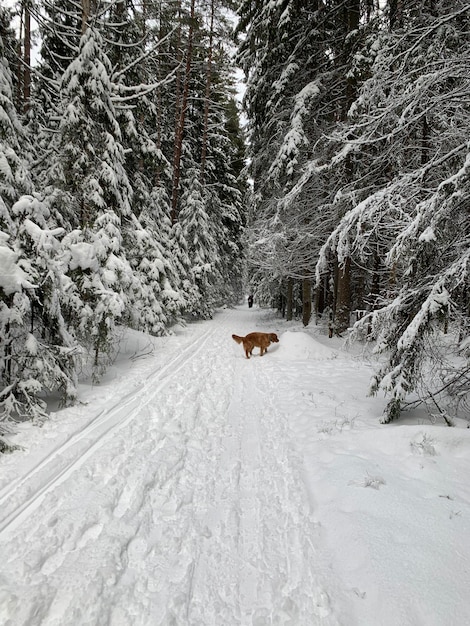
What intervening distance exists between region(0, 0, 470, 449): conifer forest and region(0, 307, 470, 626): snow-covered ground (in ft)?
2.81

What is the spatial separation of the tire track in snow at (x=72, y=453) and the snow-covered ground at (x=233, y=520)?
2cm

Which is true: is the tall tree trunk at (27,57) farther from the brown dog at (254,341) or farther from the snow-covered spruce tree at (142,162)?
the brown dog at (254,341)

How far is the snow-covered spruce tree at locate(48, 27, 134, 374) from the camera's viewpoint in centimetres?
613

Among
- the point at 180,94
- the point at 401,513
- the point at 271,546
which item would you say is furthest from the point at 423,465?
the point at 180,94

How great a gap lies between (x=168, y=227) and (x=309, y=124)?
7.43 meters

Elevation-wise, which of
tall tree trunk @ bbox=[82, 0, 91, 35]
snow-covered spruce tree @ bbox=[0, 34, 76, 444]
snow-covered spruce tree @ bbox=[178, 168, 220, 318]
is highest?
tall tree trunk @ bbox=[82, 0, 91, 35]

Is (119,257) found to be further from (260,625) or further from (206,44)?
(206,44)

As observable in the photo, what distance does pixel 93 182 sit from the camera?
276 inches

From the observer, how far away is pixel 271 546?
7.39 ft

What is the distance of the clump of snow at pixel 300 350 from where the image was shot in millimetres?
8938

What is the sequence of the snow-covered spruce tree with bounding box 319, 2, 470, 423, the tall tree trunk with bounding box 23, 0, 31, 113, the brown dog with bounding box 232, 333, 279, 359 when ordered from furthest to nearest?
1. the brown dog with bounding box 232, 333, 279, 359
2. the tall tree trunk with bounding box 23, 0, 31, 113
3. the snow-covered spruce tree with bounding box 319, 2, 470, 423

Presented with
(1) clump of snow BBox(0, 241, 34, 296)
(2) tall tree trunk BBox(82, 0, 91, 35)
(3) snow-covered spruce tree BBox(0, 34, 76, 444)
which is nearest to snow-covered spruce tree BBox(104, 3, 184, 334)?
(2) tall tree trunk BBox(82, 0, 91, 35)

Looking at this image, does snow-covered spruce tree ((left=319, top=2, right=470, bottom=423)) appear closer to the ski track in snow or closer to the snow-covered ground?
the snow-covered ground

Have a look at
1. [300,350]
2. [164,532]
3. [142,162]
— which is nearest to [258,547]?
[164,532]
